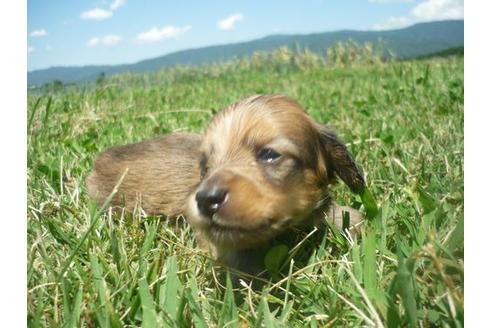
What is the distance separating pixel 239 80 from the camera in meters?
11.1

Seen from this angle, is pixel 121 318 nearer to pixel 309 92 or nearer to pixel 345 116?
pixel 345 116

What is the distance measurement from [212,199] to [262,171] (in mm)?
329

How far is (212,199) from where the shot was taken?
201 cm

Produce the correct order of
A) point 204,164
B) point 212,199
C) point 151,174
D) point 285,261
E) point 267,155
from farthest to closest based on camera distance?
1. point 151,174
2. point 204,164
3. point 267,155
4. point 285,261
5. point 212,199

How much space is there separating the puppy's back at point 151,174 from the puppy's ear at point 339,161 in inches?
32.9

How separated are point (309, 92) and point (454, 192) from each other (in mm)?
5582

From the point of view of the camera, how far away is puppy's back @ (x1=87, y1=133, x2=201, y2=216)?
3.21m

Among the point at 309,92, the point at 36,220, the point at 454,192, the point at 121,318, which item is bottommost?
the point at 121,318

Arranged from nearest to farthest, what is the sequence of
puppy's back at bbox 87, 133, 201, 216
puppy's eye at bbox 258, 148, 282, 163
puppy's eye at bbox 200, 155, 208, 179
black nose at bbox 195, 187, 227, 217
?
1. black nose at bbox 195, 187, 227, 217
2. puppy's eye at bbox 258, 148, 282, 163
3. puppy's eye at bbox 200, 155, 208, 179
4. puppy's back at bbox 87, 133, 201, 216

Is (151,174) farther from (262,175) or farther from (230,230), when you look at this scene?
(230,230)

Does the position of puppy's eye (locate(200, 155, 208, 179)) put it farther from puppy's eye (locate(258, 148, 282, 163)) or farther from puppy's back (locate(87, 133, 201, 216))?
puppy's back (locate(87, 133, 201, 216))

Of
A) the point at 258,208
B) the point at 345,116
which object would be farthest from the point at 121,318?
the point at 345,116

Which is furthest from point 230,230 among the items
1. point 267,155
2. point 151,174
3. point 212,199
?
point 151,174

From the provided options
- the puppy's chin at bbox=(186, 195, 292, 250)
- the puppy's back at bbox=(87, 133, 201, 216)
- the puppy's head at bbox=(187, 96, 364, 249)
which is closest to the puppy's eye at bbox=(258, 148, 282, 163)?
the puppy's head at bbox=(187, 96, 364, 249)
